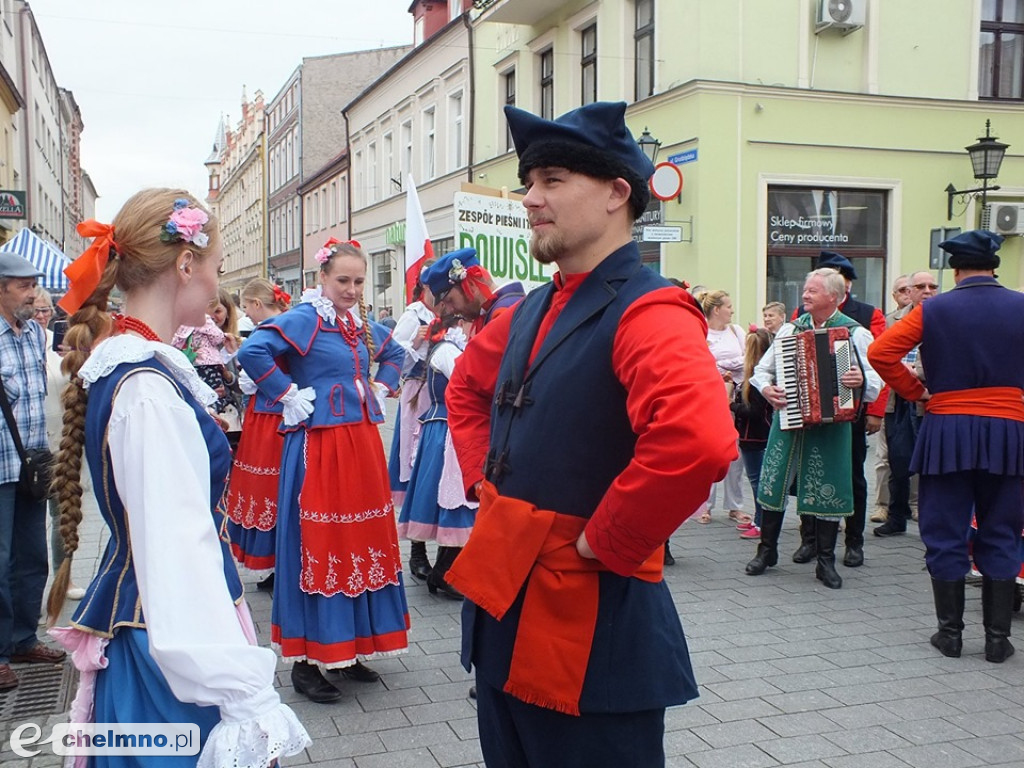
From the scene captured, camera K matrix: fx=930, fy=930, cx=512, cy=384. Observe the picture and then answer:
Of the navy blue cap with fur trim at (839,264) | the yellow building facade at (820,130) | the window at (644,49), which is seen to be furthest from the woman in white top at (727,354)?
the window at (644,49)

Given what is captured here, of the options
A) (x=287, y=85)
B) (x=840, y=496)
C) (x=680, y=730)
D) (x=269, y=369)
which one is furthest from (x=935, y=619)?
(x=287, y=85)

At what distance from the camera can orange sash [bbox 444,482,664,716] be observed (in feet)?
6.59

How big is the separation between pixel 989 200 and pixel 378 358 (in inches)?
500

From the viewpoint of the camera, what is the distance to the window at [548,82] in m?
18.5

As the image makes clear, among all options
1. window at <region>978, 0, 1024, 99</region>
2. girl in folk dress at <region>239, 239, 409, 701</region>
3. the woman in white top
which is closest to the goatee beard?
girl in folk dress at <region>239, 239, 409, 701</region>

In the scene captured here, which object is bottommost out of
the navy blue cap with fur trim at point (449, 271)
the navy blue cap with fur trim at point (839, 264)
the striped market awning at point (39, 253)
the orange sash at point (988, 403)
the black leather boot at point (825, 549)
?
the black leather boot at point (825, 549)

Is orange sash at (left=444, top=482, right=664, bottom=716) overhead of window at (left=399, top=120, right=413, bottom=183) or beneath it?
beneath

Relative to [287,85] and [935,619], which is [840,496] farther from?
[287,85]

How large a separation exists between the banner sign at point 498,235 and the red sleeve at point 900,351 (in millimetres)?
2772

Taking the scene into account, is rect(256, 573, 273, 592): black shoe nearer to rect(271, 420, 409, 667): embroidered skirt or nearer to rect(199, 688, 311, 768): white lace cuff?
rect(271, 420, 409, 667): embroidered skirt

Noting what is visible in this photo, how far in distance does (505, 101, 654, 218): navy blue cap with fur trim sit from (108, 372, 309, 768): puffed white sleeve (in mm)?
1012

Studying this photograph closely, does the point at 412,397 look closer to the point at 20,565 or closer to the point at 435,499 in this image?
the point at 435,499

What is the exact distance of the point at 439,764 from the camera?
3.53 m

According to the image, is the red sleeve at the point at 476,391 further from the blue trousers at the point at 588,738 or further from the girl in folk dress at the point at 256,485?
the girl in folk dress at the point at 256,485
